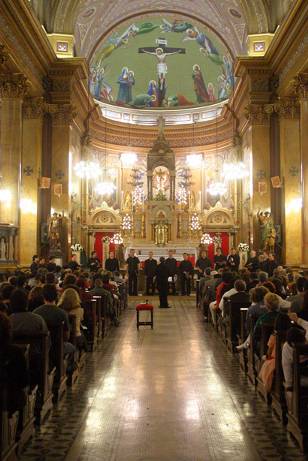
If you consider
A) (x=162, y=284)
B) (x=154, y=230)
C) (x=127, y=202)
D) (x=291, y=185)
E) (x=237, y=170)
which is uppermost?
(x=237, y=170)

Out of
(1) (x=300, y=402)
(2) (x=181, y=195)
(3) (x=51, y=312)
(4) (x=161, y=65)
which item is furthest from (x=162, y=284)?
(4) (x=161, y=65)

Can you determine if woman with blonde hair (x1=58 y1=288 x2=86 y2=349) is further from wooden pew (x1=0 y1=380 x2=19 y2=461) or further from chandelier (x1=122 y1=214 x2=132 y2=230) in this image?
chandelier (x1=122 y1=214 x2=132 y2=230)

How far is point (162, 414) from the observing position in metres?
6.80

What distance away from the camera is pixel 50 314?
288 inches

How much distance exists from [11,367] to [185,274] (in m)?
18.0

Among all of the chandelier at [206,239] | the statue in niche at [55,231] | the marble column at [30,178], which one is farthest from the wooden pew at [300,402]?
the chandelier at [206,239]

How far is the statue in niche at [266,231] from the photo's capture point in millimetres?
21344

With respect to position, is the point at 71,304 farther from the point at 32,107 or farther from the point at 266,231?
the point at 32,107

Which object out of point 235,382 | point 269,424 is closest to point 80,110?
point 235,382

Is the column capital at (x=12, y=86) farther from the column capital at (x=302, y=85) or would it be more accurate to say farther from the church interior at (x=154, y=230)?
the column capital at (x=302, y=85)

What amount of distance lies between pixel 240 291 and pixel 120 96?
83.5ft

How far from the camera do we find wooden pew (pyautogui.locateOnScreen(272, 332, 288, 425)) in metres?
6.25

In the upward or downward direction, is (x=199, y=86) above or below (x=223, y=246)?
above

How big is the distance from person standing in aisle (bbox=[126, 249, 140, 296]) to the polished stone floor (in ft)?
35.8
